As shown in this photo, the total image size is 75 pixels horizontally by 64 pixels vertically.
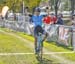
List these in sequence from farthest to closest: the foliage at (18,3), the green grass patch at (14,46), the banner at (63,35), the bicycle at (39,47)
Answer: the foliage at (18,3) → the banner at (63,35) → the green grass patch at (14,46) → the bicycle at (39,47)

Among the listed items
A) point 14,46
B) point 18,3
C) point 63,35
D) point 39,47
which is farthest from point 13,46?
point 18,3

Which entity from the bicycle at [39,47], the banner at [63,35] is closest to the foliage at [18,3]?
the banner at [63,35]

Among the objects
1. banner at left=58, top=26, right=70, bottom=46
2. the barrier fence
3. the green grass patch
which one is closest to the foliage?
the barrier fence

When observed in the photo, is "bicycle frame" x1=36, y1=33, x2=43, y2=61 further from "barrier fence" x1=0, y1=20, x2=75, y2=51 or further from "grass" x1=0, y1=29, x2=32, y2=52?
"barrier fence" x1=0, y1=20, x2=75, y2=51

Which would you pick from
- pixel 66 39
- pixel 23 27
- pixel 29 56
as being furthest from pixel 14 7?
pixel 29 56

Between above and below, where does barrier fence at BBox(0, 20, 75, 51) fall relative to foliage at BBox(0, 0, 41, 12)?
below

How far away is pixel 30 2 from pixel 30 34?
78.3 feet

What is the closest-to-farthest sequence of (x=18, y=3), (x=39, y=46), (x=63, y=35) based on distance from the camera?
(x=39, y=46)
(x=63, y=35)
(x=18, y=3)

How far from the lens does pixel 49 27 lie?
71.8 feet

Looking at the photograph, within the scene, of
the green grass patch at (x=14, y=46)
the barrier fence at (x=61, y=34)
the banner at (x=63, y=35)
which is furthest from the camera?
the banner at (x=63, y=35)

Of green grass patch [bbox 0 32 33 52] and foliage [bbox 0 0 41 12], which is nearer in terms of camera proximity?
green grass patch [bbox 0 32 33 52]

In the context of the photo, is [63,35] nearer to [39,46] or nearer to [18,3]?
[39,46]

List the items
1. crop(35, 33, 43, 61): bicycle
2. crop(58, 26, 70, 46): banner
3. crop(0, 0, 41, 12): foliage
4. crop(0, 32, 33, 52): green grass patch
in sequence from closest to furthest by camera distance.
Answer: crop(35, 33, 43, 61): bicycle
crop(0, 32, 33, 52): green grass patch
crop(58, 26, 70, 46): banner
crop(0, 0, 41, 12): foliage

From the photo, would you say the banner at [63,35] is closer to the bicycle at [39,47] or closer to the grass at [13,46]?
the grass at [13,46]
